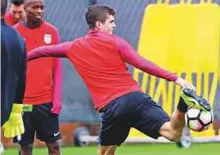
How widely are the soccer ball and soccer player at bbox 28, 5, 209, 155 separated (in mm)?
96

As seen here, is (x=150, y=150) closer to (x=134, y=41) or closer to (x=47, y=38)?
(x=134, y=41)

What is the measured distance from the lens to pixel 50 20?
12266 millimetres

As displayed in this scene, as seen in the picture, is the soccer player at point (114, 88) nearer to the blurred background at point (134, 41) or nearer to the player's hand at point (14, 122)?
the player's hand at point (14, 122)

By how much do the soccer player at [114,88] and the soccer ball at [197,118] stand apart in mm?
96

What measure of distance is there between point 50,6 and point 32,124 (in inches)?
125

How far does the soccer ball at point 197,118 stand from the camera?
25.2 ft

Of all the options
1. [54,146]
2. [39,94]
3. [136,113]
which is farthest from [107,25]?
[54,146]

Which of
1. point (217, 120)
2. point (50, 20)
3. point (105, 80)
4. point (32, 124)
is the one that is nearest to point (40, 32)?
point (32, 124)

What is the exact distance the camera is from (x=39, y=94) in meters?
9.38

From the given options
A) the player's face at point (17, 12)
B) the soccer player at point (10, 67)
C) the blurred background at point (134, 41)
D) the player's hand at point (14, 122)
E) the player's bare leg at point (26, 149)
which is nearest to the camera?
the soccer player at point (10, 67)

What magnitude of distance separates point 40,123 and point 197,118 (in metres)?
2.22

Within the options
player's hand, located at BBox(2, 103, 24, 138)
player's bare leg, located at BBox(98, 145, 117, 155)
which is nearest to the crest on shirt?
player's bare leg, located at BBox(98, 145, 117, 155)

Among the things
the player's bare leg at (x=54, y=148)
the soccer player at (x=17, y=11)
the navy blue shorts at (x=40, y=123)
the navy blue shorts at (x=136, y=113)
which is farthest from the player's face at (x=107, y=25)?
the player's bare leg at (x=54, y=148)

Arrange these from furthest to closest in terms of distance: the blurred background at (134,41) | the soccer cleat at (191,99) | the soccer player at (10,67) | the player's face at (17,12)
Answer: the blurred background at (134,41) < the player's face at (17,12) < the soccer cleat at (191,99) < the soccer player at (10,67)
